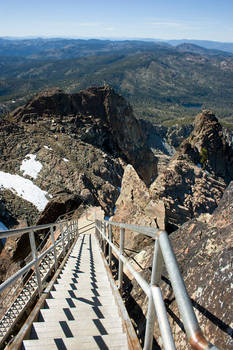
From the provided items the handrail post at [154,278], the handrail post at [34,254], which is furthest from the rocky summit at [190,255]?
the handrail post at [34,254]

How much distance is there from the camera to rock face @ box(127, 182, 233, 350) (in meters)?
2.77

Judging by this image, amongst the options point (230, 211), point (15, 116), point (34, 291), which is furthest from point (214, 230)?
point (15, 116)

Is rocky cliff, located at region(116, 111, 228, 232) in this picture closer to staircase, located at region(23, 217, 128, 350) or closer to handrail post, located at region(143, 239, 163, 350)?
staircase, located at region(23, 217, 128, 350)

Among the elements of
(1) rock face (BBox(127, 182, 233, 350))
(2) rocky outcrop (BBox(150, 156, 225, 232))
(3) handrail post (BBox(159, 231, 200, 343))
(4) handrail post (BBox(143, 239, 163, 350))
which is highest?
(3) handrail post (BBox(159, 231, 200, 343))

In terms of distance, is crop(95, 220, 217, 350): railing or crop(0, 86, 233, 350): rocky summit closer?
crop(95, 220, 217, 350): railing

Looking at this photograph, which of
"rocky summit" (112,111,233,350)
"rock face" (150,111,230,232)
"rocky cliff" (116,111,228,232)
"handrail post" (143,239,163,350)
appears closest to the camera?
"handrail post" (143,239,163,350)

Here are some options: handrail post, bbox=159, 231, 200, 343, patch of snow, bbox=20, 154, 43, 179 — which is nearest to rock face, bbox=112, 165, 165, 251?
handrail post, bbox=159, 231, 200, 343

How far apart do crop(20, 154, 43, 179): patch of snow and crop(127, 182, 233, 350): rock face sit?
30897 mm

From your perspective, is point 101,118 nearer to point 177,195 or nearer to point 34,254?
point 177,195

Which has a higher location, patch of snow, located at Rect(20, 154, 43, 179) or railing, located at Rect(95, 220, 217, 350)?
railing, located at Rect(95, 220, 217, 350)

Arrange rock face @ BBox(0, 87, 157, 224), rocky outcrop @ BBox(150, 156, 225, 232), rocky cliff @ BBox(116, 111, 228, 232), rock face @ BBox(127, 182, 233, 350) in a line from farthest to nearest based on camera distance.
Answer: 1. rock face @ BBox(0, 87, 157, 224)
2. rocky outcrop @ BBox(150, 156, 225, 232)
3. rocky cliff @ BBox(116, 111, 228, 232)
4. rock face @ BBox(127, 182, 233, 350)

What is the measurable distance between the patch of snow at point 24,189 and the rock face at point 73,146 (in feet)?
2.06

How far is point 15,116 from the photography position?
52.2m

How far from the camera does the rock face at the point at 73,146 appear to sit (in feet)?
106
